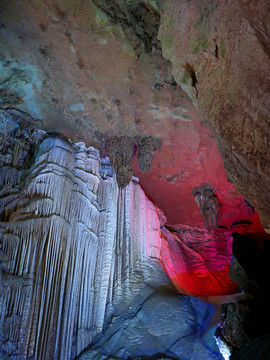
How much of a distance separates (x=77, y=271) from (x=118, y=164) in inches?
86.3

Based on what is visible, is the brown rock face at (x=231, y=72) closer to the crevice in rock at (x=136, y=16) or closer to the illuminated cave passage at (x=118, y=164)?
the illuminated cave passage at (x=118, y=164)

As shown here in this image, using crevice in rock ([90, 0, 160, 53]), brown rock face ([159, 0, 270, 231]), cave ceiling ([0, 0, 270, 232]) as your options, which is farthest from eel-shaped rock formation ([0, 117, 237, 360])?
brown rock face ([159, 0, 270, 231])

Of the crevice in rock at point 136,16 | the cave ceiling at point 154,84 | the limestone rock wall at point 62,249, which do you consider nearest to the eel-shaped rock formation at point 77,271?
the limestone rock wall at point 62,249

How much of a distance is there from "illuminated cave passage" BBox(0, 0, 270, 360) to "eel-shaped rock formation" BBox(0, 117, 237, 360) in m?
0.02

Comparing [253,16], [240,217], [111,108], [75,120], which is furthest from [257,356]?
[240,217]

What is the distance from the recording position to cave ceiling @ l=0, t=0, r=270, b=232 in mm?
2713

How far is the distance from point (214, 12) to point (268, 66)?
0.76m

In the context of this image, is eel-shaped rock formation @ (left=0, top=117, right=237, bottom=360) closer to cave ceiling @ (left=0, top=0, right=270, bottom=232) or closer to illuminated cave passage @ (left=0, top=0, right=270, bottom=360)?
illuminated cave passage @ (left=0, top=0, right=270, bottom=360)

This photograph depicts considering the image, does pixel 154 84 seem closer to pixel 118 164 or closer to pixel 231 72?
pixel 118 164

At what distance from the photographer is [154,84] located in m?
4.93

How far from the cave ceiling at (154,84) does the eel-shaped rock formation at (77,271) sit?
614 millimetres

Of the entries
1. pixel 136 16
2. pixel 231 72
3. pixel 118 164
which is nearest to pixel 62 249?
pixel 118 164

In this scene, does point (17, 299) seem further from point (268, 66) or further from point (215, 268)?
point (215, 268)

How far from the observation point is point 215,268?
9453mm
